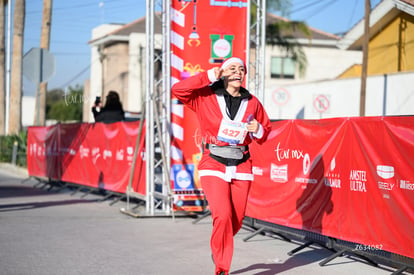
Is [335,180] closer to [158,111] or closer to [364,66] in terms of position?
[158,111]

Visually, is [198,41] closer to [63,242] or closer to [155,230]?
[155,230]

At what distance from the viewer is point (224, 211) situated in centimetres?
608

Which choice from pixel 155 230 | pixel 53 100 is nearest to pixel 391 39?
pixel 155 230

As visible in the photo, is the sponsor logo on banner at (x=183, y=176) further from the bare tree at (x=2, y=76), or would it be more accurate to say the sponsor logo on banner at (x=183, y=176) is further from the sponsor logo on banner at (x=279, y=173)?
the bare tree at (x=2, y=76)

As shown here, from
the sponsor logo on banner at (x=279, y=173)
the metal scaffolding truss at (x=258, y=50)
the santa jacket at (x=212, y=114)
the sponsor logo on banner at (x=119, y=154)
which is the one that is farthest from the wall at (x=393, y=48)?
the santa jacket at (x=212, y=114)

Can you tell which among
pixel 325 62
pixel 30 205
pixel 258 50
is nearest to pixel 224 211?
pixel 258 50

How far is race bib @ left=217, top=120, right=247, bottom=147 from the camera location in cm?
625

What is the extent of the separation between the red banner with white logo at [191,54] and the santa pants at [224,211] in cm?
532

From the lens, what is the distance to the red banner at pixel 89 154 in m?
13.3

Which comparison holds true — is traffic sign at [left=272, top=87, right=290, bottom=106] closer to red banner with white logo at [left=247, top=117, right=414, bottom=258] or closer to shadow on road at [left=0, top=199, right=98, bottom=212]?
shadow on road at [left=0, top=199, right=98, bottom=212]

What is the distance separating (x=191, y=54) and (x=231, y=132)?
554cm

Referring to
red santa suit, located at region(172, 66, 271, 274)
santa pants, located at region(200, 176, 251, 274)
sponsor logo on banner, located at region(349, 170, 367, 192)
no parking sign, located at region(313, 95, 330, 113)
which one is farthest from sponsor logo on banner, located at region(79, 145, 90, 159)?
no parking sign, located at region(313, 95, 330, 113)

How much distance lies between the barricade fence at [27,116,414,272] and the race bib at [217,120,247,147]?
172 centimetres

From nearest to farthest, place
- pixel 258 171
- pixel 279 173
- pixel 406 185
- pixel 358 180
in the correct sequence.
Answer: pixel 406 185, pixel 358 180, pixel 279 173, pixel 258 171
